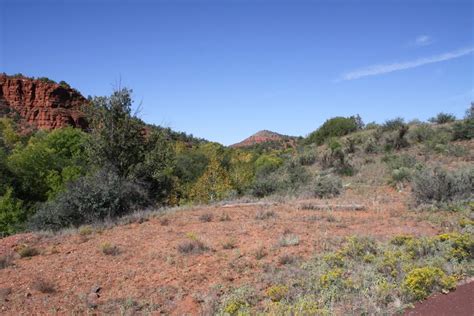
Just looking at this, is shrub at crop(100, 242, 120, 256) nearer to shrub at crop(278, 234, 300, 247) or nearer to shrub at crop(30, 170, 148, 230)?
shrub at crop(30, 170, 148, 230)

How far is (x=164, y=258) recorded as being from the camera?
772cm

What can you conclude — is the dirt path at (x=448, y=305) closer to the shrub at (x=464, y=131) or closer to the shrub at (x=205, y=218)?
the shrub at (x=205, y=218)

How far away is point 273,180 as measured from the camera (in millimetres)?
20375

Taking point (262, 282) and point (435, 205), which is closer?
point (262, 282)

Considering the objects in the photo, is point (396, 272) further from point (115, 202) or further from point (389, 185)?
point (389, 185)

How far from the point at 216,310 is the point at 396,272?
9.77ft

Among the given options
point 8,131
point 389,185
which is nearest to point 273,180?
point 389,185

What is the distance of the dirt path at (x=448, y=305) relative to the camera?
4.95 meters

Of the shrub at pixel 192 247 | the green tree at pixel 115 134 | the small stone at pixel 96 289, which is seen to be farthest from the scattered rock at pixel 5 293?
the green tree at pixel 115 134

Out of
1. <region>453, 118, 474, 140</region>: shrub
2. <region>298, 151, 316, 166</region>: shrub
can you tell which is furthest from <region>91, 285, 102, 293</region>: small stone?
<region>453, 118, 474, 140</region>: shrub

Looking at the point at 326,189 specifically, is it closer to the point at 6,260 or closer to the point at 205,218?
the point at 205,218

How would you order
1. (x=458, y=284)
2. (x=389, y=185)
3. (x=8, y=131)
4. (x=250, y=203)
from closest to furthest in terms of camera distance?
(x=458, y=284), (x=250, y=203), (x=389, y=185), (x=8, y=131)

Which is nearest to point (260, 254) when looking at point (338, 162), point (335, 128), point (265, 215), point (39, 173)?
point (265, 215)

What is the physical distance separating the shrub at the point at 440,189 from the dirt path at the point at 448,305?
7.02 metres
